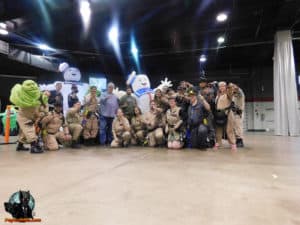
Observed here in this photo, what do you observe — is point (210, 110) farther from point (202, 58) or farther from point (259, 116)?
point (259, 116)

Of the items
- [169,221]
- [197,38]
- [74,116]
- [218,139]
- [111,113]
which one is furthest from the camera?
[197,38]

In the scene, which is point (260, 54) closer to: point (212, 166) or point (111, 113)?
point (111, 113)

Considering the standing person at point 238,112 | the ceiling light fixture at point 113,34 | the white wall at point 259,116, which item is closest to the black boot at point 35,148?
the standing person at point 238,112

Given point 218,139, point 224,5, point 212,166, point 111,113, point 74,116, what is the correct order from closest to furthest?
point 212,166 → point 218,139 → point 74,116 → point 111,113 → point 224,5

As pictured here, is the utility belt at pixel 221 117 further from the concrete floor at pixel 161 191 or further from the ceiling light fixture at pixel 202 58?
the ceiling light fixture at pixel 202 58

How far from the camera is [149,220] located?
1274mm

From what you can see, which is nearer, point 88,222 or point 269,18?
point 88,222

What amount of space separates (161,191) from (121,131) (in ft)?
10.1

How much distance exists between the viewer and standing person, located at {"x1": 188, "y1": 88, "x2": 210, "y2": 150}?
4188mm

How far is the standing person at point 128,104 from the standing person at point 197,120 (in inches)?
52.0

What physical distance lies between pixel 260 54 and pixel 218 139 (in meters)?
7.54

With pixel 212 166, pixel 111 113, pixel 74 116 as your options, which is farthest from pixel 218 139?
pixel 74 116

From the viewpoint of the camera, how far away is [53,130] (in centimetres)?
452

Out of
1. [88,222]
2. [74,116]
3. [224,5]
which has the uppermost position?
[224,5]
